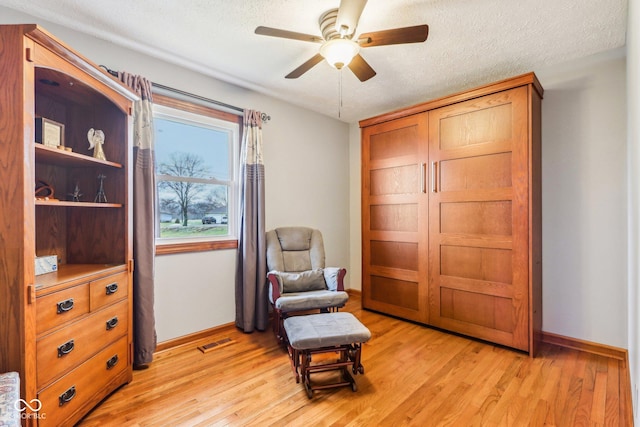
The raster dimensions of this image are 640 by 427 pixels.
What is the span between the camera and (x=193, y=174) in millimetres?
2910

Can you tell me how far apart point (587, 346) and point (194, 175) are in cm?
390

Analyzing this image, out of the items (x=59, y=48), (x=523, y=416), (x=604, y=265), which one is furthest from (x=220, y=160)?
(x=604, y=265)

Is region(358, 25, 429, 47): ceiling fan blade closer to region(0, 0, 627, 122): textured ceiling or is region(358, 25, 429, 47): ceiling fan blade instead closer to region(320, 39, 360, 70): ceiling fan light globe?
region(320, 39, 360, 70): ceiling fan light globe

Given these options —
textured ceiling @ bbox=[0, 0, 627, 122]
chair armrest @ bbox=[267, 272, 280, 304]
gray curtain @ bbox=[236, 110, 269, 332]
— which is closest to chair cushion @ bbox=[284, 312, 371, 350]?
chair armrest @ bbox=[267, 272, 280, 304]

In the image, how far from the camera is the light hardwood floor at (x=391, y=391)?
1.74 meters

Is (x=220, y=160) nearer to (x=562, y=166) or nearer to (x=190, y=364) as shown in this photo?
(x=190, y=364)

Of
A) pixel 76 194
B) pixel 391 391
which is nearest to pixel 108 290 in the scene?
pixel 76 194

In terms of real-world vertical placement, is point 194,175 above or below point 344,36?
below

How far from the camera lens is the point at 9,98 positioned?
1.34m

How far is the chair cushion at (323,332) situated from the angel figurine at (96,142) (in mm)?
1741

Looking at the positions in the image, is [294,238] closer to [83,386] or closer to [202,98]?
[202,98]

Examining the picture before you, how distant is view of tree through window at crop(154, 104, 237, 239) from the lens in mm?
2723

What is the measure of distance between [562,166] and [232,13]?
9.94 ft

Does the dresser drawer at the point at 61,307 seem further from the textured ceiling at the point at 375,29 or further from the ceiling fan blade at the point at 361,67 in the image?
the ceiling fan blade at the point at 361,67
